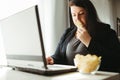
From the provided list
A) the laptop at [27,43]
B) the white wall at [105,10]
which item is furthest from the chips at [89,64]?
the white wall at [105,10]

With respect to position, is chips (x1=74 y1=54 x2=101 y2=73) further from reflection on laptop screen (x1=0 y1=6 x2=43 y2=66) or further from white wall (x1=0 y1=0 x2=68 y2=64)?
white wall (x1=0 y1=0 x2=68 y2=64)

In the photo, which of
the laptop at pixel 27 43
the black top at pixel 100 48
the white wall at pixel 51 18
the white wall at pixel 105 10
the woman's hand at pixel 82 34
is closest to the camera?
the laptop at pixel 27 43

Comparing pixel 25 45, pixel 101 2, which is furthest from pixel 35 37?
pixel 101 2

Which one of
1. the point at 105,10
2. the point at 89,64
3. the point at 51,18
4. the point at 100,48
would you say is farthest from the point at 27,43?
the point at 105,10

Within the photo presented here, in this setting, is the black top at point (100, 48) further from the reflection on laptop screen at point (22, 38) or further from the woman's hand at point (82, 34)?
the reflection on laptop screen at point (22, 38)

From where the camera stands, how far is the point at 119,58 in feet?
5.36

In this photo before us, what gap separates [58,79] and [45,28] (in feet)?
4.47

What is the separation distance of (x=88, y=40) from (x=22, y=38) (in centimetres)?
77

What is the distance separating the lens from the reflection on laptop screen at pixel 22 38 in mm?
966

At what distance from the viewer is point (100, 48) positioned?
5.44 ft

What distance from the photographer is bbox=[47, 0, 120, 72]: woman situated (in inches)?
64.6

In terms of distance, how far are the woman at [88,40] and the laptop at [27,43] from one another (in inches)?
18.9

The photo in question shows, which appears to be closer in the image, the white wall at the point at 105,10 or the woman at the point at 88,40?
the woman at the point at 88,40

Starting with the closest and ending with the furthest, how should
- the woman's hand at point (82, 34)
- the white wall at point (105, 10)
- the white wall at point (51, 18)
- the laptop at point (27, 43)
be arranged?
the laptop at point (27, 43) < the woman's hand at point (82, 34) < the white wall at point (51, 18) < the white wall at point (105, 10)
